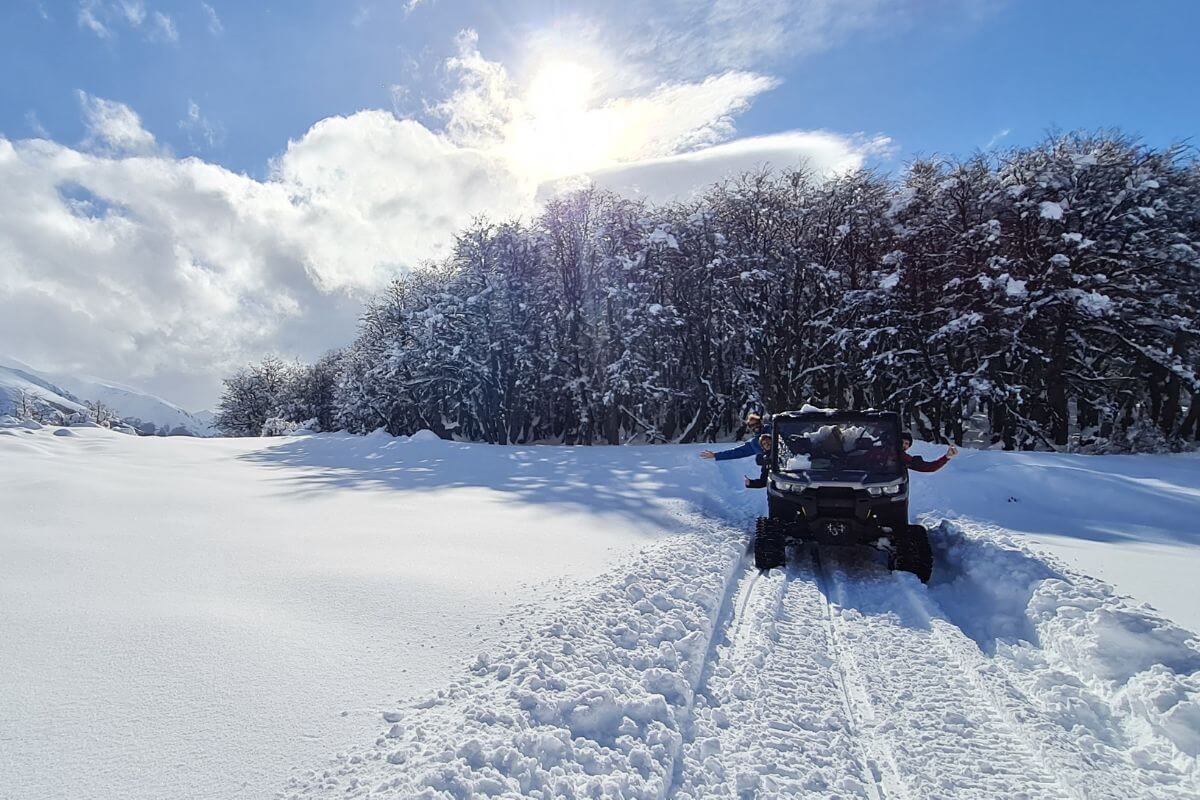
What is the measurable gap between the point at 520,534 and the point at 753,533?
12.6ft

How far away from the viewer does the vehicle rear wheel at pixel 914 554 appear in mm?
6898

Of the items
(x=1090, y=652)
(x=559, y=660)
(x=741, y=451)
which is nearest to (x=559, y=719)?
(x=559, y=660)

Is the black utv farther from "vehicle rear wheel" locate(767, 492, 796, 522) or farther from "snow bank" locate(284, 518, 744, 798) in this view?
"snow bank" locate(284, 518, 744, 798)

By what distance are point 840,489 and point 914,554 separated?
3.72 feet

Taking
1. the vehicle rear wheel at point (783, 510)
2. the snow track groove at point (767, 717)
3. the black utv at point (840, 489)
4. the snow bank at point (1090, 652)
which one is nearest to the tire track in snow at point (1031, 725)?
A: the snow track groove at point (767, 717)

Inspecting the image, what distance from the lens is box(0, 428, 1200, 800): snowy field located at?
2.96m

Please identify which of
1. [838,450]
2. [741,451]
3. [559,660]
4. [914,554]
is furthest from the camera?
[741,451]

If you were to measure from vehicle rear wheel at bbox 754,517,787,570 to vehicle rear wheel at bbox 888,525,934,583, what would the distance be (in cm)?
137

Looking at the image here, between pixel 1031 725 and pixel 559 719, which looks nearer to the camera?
pixel 559 719

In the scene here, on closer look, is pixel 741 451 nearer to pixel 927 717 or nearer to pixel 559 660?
pixel 927 717

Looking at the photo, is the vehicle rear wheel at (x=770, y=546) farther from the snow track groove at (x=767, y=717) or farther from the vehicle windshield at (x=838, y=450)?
the snow track groove at (x=767, y=717)

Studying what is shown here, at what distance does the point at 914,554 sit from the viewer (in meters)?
6.97

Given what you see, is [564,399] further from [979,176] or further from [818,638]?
[818,638]

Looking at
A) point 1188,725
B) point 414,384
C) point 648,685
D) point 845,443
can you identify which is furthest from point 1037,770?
point 414,384
